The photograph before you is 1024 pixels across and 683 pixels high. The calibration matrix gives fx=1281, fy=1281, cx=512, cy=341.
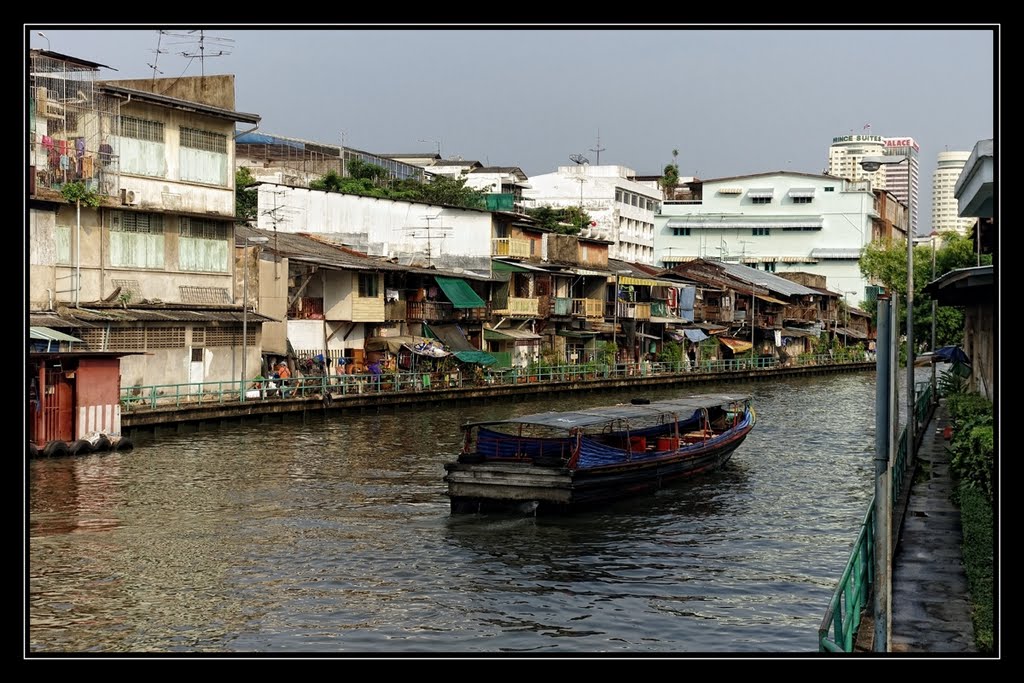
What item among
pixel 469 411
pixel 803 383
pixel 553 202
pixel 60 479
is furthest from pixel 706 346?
pixel 60 479

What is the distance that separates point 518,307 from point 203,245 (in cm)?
2300

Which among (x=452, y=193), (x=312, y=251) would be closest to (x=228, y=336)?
(x=312, y=251)

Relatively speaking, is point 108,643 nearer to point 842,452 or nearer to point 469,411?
point 842,452

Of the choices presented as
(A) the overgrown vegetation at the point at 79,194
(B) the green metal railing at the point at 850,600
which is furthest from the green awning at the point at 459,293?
(B) the green metal railing at the point at 850,600

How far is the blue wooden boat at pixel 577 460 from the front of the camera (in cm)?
2591

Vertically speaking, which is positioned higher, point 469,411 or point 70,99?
point 70,99

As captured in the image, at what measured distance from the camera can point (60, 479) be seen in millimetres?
30344

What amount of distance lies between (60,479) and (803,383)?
58683 millimetres

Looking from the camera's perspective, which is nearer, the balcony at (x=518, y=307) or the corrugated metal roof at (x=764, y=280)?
the balcony at (x=518, y=307)

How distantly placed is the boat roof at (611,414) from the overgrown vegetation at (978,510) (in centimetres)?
700

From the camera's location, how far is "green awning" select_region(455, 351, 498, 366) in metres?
58.7

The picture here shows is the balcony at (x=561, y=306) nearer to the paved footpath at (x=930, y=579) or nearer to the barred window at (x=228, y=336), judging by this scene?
the barred window at (x=228, y=336)

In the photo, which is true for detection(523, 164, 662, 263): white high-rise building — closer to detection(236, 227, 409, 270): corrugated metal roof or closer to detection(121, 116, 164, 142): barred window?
detection(236, 227, 409, 270): corrugated metal roof

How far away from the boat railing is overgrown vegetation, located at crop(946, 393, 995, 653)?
24400mm
